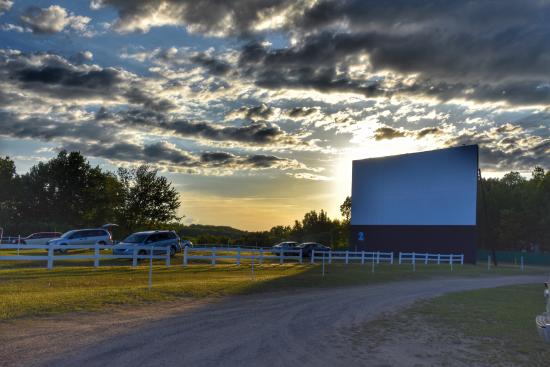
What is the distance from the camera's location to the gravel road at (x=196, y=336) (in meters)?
8.28

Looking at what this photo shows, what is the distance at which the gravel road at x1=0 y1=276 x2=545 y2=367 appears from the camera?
8.28 m

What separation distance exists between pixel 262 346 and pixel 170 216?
6158 centimetres

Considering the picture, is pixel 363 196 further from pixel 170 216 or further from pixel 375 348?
pixel 375 348

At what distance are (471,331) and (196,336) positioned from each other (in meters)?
6.33

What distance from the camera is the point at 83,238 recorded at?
37.9 metres

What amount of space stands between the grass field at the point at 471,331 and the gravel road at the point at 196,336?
3.14 feet

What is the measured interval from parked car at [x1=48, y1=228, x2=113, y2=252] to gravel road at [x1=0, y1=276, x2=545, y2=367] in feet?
81.6

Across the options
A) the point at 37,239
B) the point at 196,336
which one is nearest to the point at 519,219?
the point at 37,239

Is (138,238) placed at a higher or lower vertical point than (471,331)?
higher

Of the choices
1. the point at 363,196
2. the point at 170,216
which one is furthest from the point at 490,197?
the point at 170,216

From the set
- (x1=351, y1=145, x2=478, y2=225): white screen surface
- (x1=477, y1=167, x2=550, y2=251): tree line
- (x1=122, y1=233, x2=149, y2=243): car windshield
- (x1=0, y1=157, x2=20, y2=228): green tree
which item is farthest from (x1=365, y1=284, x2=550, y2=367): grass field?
(x1=0, y1=157, x2=20, y2=228): green tree

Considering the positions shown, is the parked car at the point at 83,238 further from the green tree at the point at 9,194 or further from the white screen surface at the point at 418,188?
the green tree at the point at 9,194

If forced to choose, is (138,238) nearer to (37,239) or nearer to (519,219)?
(37,239)

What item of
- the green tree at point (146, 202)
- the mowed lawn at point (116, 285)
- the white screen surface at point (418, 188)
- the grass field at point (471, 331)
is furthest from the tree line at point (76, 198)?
the grass field at point (471, 331)
